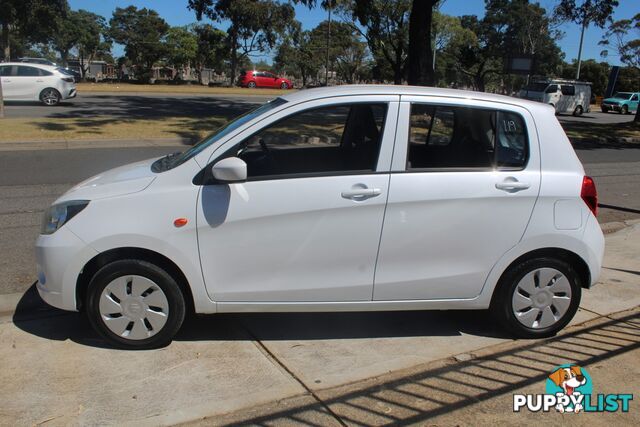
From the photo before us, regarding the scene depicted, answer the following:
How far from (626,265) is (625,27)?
50.2 meters

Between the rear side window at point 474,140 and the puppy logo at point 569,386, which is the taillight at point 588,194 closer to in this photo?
the rear side window at point 474,140

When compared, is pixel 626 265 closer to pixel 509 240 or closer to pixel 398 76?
pixel 509 240

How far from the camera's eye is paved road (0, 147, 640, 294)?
5332 millimetres

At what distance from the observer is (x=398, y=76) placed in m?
40.0

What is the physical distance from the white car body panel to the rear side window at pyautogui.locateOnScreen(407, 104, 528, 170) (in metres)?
0.07

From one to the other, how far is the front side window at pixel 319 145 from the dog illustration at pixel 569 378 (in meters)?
1.79

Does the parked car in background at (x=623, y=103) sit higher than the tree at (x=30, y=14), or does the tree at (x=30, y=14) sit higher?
the tree at (x=30, y=14)

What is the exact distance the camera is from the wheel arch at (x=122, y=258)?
3.59 metres

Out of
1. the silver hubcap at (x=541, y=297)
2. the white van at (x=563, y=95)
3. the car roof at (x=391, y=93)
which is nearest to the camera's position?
the car roof at (x=391, y=93)

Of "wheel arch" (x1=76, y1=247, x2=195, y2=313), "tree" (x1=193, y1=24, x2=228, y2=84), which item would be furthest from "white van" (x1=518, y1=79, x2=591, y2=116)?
"tree" (x1=193, y1=24, x2=228, y2=84)

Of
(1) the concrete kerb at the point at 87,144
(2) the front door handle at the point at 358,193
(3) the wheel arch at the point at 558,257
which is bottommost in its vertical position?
(1) the concrete kerb at the point at 87,144

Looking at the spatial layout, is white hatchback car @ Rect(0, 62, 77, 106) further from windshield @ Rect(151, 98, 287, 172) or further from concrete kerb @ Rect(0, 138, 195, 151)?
windshield @ Rect(151, 98, 287, 172)

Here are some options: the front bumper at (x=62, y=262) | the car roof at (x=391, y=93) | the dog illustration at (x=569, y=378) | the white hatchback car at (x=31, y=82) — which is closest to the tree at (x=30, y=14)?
the white hatchback car at (x=31, y=82)

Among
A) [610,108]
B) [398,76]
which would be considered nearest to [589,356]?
[398,76]
